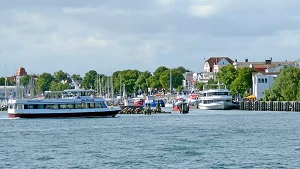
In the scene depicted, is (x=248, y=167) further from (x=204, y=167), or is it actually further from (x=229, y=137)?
(x=229, y=137)

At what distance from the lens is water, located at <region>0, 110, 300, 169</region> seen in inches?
2133

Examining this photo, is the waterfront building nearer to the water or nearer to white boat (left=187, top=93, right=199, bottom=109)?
white boat (left=187, top=93, right=199, bottom=109)

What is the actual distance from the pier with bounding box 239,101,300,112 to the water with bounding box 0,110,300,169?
169 feet

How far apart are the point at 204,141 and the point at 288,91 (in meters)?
86.8

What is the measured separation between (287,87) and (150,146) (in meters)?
92.5

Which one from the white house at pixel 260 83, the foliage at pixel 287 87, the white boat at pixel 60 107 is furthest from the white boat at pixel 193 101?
the white boat at pixel 60 107

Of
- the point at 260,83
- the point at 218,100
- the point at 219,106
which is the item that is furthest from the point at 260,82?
the point at 219,106

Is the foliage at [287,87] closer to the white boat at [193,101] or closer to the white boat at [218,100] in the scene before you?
the white boat at [218,100]

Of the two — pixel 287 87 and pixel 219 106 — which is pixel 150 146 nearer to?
pixel 287 87

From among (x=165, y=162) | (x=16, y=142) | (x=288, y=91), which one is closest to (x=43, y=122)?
(x=16, y=142)

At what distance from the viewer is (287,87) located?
15450 cm

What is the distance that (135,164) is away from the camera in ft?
176

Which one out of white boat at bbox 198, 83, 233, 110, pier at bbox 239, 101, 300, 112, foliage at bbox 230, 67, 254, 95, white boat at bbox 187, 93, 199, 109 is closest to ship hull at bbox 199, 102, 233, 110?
white boat at bbox 198, 83, 233, 110

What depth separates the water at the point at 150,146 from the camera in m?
54.2
